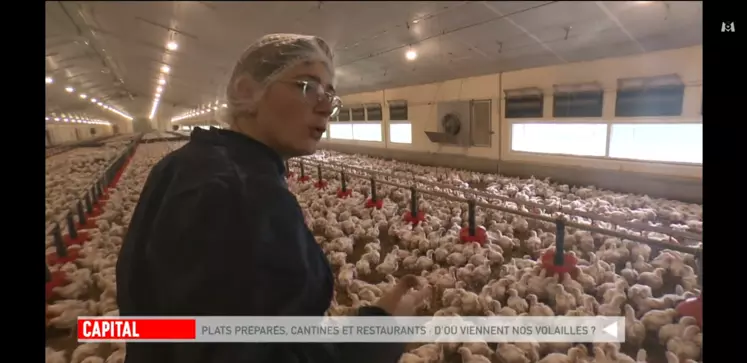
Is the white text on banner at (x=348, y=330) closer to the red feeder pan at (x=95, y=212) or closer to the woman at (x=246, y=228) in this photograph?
the woman at (x=246, y=228)

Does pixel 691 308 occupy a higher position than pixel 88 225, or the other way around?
pixel 88 225

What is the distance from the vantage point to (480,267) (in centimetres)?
127

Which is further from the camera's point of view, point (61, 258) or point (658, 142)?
point (61, 258)

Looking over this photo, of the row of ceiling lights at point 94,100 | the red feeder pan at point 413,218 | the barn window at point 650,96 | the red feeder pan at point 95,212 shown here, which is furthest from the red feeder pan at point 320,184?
the red feeder pan at point 95,212

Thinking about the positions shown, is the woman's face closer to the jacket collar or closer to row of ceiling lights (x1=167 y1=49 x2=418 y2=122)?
the jacket collar

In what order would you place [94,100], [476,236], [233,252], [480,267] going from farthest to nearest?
1. [476,236]
2. [480,267]
3. [94,100]
4. [233,252]

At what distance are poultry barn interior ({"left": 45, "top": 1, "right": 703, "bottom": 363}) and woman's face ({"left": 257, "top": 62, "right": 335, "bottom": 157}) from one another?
0.12 meters

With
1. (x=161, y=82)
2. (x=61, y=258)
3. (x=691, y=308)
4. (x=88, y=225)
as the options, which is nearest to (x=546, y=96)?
(x=691, y=308)

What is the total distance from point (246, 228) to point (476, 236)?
54.2 inches

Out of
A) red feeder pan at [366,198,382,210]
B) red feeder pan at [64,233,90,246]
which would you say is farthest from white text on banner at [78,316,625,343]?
red feeder pan at [64,233,90,246]

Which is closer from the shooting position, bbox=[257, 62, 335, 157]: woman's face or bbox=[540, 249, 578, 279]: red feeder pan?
bbox=[257, 62, 335, 157]: woman's face

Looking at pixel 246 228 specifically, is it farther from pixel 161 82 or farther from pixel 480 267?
pixel 480 267

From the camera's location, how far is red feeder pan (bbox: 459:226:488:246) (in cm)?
156

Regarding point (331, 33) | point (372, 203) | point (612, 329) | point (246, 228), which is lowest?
point (612, 329)
